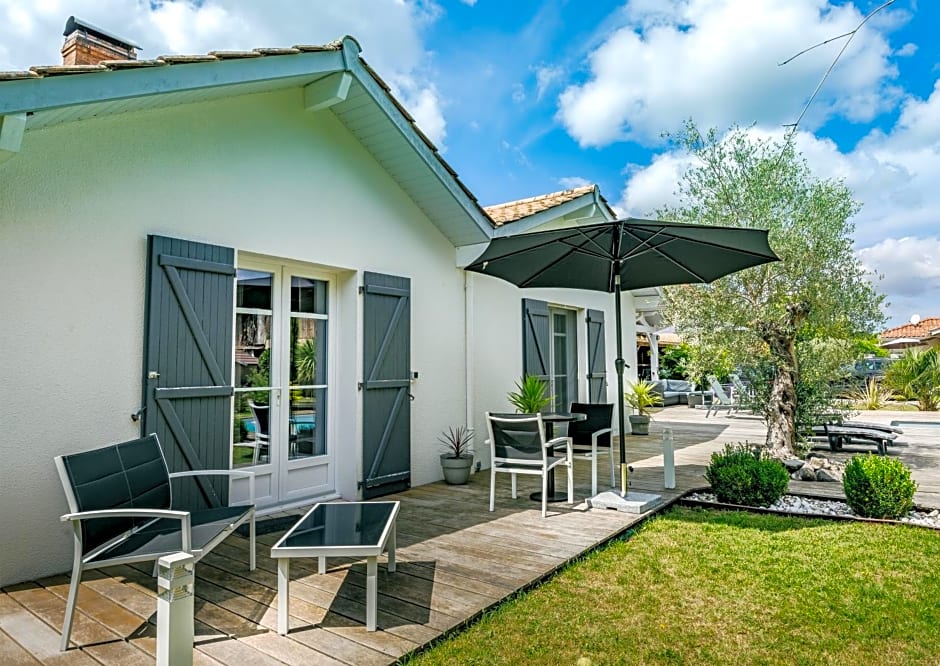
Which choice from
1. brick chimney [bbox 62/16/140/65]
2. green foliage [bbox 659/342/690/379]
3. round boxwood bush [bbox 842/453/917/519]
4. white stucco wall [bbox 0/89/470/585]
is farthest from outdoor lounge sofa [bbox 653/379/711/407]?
brick chimney [bbox 62/16/140/65]

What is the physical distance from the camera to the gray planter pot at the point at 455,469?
627cm

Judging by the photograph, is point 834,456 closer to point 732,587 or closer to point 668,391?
point 732,587

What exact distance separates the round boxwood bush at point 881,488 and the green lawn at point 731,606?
30cm

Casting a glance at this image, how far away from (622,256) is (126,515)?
14.1 feet

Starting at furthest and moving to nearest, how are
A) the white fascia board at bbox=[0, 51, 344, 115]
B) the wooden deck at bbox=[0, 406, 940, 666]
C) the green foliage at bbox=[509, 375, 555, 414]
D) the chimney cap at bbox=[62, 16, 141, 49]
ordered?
1. the green foliage at bbox=[509, 375, 555, 414]
2. the chimney cap at bbox=[62, 16, 141, 49]
3. the white fascia board at bbox=[0, 51, 344, 115]
4. the wooden deck at bbox=[0, 406, 940, 666]

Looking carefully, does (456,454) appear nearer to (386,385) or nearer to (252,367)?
(386,385)

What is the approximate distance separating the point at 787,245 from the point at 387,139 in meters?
4.74

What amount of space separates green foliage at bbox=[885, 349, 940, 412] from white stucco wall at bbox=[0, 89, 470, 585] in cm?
1596

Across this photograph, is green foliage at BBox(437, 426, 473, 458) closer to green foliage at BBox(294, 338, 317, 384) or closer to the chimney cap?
green foliage at BBox(294, 338, 317, 384)

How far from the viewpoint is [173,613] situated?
1.82 m

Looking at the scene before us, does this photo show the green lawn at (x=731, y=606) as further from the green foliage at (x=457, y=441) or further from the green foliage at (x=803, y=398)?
the green foliage at (x=803, y=398)

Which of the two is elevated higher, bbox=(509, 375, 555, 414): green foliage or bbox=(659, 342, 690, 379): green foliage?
bbox=(659, 342, 690, 379): green foliage

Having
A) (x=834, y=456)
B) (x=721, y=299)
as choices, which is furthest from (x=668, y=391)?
(x=721, y=299)

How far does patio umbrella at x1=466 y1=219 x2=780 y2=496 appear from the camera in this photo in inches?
180
